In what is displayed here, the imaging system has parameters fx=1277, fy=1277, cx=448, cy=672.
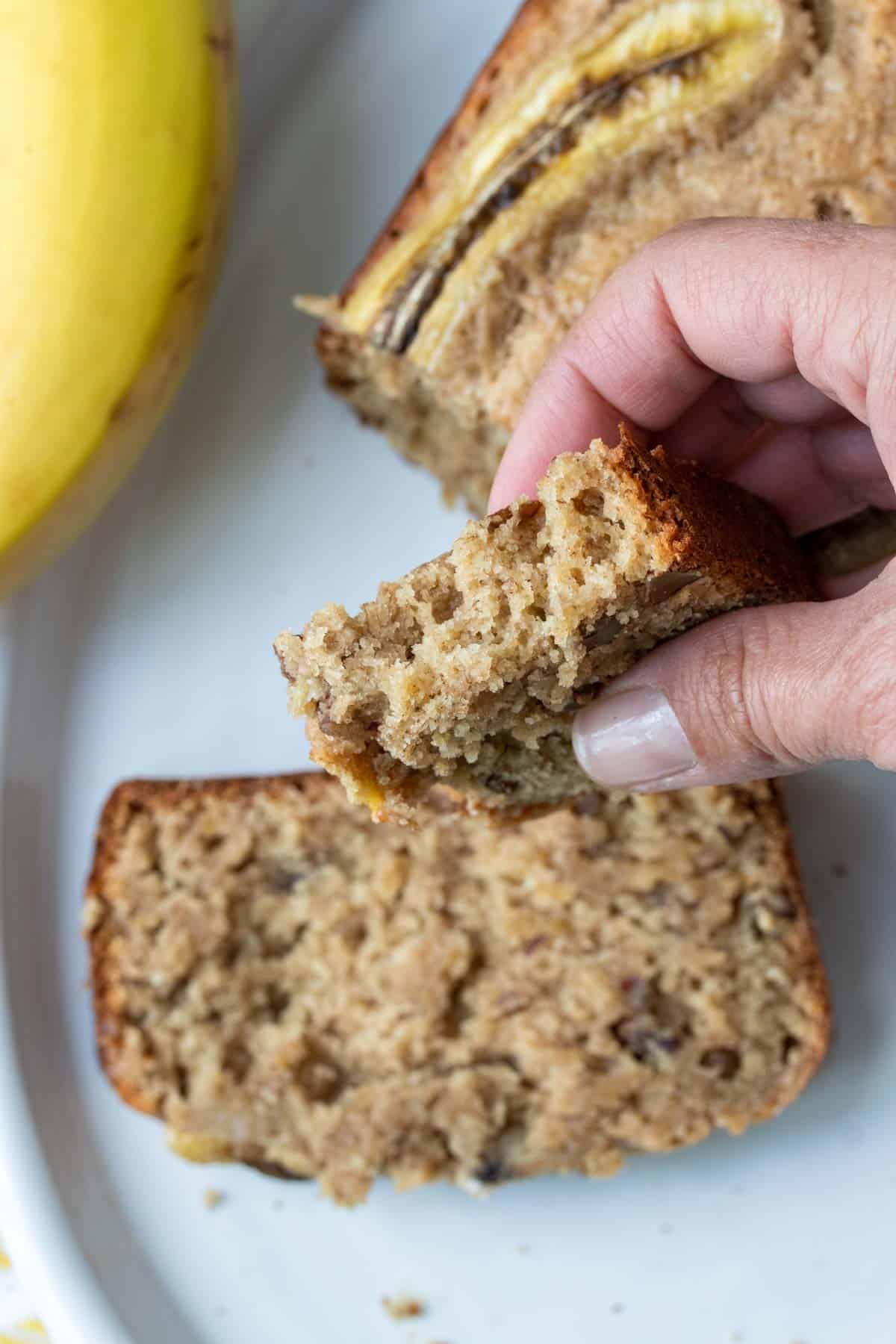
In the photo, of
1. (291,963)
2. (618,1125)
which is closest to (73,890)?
(291,963)

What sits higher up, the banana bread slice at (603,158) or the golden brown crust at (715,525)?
the banana bread slice at (603,158)

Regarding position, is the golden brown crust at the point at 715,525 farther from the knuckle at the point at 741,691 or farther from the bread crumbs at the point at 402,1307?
the bread crumbs at the point at 402,1307

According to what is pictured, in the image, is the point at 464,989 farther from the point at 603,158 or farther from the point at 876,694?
the point at 603,158

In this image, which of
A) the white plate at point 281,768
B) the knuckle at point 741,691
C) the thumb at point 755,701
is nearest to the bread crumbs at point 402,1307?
the white plate at point 281,768

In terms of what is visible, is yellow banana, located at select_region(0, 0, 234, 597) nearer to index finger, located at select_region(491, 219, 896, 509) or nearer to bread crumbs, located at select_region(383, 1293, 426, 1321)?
index finger, located at select_region(491, 219, 896, 509)

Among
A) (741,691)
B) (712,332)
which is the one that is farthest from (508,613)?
(712,332)

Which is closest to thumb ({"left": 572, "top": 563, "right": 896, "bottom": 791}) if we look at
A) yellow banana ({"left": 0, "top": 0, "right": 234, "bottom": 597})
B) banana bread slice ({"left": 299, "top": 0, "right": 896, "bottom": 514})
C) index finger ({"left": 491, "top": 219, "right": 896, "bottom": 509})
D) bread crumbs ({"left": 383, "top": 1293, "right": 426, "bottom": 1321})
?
index finger ({"left": 491, "top": 219, "right": 896, "bottom": 509})

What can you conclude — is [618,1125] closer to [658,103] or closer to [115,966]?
[115,966]
